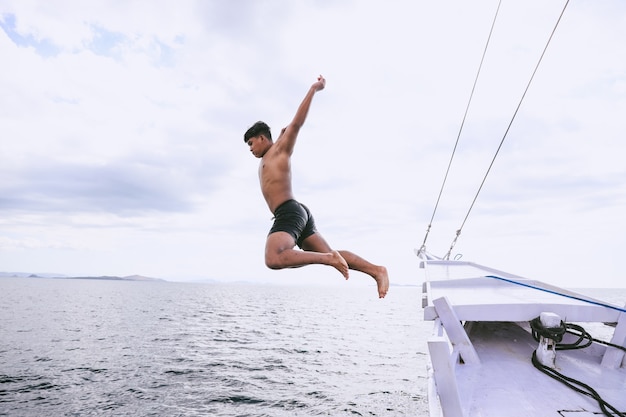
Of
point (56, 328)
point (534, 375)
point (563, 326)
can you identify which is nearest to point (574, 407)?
point (534, 375)

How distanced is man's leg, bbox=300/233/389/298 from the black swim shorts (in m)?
0.25

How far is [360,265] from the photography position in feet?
14.3

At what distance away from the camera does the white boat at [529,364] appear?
2.18 m

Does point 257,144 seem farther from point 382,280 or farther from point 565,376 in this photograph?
point 565,376

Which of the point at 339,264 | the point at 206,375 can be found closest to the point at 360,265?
the point at 339,264

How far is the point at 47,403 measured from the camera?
11055 mm

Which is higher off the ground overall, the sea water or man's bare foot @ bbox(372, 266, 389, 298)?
man's bare foot @ bbox(372, 266, 389, 298)

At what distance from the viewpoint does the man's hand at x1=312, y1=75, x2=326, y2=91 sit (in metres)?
4.15

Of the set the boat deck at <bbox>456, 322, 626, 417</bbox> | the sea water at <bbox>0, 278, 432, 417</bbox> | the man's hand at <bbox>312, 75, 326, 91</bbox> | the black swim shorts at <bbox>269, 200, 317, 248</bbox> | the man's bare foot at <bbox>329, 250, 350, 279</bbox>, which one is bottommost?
the sea water at <bbox>0, 278, 432, 417</bbox>

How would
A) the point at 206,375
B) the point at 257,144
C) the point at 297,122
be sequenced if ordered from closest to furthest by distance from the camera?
1. the point at 297,122
2. the point at 257,144
3. the point at 206,375

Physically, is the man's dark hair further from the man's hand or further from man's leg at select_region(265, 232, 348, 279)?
man's leg at select_region(265, 232, 348, 279)

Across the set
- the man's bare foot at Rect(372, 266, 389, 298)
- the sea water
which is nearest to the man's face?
the man's bare foot at Rect(372, 266, 389, 298)

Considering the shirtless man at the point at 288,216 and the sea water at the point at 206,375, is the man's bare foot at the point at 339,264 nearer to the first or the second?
the shirtless man at the point at 288,216

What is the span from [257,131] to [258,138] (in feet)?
0.33
